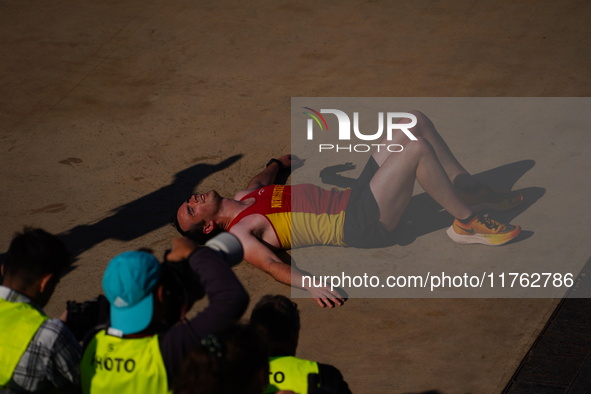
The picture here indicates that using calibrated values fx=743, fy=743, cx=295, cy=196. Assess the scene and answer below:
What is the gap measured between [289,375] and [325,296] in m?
2.01

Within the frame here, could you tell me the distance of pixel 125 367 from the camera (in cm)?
277

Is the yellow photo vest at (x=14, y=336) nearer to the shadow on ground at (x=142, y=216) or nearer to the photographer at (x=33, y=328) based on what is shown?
the photographer at (x=33, y=328)

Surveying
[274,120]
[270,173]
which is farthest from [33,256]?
[274,120]

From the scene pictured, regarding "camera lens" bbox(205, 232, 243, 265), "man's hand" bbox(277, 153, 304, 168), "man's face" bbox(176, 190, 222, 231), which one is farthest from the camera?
"man's hand" bbox(277, 153, 304, 168)

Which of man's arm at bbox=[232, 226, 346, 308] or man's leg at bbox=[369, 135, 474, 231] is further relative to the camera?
man's leg at bbox=[369, 135, 474, 231]

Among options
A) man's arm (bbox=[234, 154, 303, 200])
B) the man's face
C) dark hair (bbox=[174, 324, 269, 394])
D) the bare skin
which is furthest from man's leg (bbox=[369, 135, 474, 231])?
dark hair (bbox=[174, 324, 269, 394])

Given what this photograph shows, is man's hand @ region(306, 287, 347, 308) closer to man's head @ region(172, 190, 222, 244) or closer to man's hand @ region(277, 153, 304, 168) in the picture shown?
man's head @ region(172, 190, 222, 244)

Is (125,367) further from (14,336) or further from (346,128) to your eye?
(346,128)

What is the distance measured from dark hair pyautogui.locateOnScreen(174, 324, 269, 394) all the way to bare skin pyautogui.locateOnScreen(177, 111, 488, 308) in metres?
2.81

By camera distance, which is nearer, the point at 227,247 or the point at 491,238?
the point at 227,247

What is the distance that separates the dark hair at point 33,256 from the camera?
295 centimetres

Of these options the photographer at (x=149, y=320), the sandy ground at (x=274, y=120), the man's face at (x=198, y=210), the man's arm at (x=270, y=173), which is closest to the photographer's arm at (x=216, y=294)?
the photographer at (x=149, y=320)

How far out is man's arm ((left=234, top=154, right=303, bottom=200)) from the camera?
5957 millimetres

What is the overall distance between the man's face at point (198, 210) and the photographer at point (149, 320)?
2.74 m
